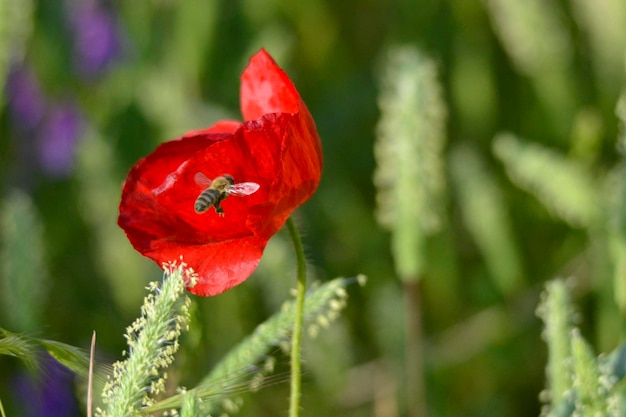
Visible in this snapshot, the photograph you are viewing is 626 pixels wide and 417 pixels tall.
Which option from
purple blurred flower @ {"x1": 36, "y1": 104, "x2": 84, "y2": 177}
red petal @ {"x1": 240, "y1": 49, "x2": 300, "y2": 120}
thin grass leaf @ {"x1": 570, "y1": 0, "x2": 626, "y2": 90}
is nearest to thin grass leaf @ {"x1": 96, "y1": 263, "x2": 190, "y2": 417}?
red petal @ {"x1": 240, "y1": 49, "x2": 300, "y2": 120}

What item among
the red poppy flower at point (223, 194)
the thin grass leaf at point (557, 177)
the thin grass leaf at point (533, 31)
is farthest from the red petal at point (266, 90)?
the thin grass leaf at point (533, 31)

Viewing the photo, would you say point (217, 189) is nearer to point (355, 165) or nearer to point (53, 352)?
point (53, 352)

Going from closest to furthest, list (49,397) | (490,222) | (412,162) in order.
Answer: (412,162)
(490,222)
(49,397)

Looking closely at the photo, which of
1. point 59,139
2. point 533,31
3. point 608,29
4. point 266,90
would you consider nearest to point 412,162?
point 266,90

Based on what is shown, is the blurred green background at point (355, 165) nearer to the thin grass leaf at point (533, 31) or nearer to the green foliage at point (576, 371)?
the thin grass leaf at point (533, 31)

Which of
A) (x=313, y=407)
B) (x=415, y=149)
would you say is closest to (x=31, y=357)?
(x=415, y=149)

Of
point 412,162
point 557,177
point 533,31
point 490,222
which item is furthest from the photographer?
point 490,222

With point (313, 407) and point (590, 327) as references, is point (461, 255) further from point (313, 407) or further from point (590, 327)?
point (313, 407)
